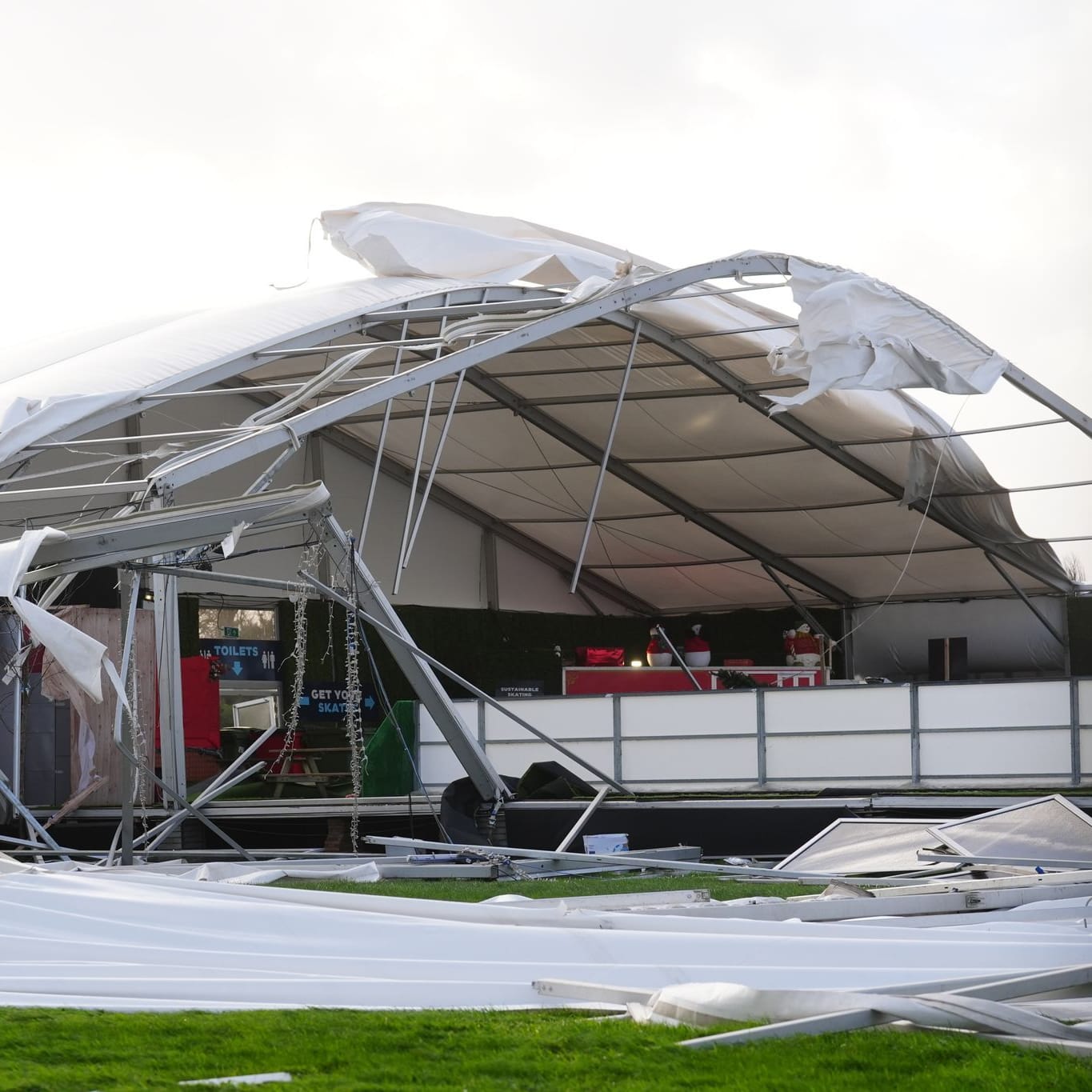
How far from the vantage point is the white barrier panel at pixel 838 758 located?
1530cm

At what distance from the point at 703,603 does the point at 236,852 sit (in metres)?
18.2

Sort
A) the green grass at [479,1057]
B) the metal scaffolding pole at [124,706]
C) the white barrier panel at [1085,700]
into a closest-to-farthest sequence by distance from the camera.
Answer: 1. the green grass at [479,1057]
2. the metal scaffolding pole at [124,706]
3. the white barrier panel at [1085,700]

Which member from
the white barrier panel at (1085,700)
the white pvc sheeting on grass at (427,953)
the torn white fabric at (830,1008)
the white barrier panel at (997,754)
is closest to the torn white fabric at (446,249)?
the white barrier panel at (997,754)

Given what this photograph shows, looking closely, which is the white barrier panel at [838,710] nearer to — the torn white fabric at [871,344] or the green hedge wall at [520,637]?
the torn white fabric at [871,344]

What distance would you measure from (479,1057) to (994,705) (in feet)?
37.9

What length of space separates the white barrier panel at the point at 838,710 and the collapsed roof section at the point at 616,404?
303 centimetres

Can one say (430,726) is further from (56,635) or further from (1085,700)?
(56,635)

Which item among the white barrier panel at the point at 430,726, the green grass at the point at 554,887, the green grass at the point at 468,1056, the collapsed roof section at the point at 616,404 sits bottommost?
the green grass at the point at 554,887

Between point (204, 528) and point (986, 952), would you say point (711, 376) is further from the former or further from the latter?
point (986, 952)

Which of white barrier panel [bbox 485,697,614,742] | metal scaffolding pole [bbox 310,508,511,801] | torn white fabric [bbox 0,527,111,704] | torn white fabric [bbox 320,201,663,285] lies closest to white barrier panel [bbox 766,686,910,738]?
white barrier panel [bbox 485,697,614,742]

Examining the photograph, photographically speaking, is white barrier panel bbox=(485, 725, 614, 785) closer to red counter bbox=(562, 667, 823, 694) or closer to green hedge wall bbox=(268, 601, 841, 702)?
red counter bbox=(562, 667, 823, 694)

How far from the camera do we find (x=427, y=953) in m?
6.04

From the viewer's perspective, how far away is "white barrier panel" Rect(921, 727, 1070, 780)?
14734mm

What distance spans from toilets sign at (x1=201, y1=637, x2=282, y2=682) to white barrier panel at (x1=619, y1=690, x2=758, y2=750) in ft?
33.6
